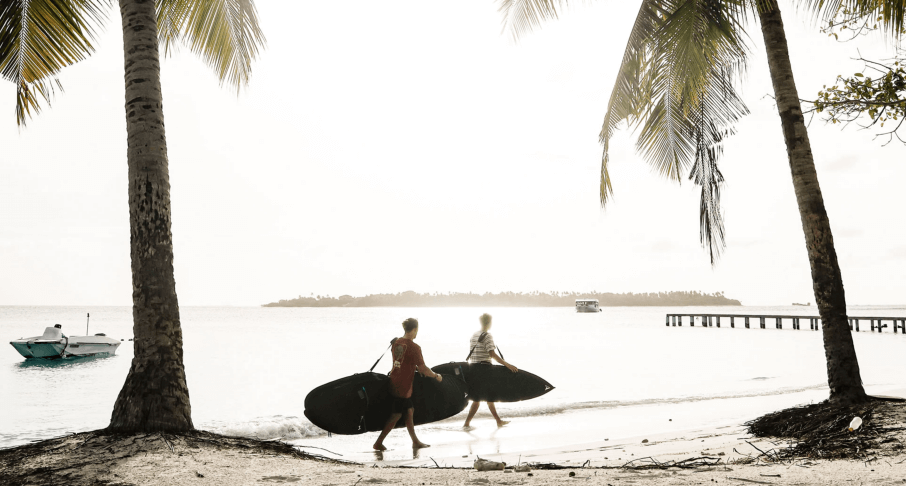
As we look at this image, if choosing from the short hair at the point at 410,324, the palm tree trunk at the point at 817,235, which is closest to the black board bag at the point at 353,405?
the short hair at the point at 410,324

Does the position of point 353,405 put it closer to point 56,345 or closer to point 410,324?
point 410,324

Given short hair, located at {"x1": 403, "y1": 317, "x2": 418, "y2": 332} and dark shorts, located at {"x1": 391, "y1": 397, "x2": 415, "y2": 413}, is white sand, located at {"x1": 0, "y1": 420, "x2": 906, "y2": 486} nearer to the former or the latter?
dark shorts, located at {"x1": 391, "y1": 397, "x2": 415, "y2": 413}

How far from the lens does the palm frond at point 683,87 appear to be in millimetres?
6570

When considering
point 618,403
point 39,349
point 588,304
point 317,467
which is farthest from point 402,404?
point 588,304

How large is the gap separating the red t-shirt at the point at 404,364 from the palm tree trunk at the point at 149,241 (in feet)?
7.23

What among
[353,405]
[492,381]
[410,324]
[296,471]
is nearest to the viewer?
[296,471]

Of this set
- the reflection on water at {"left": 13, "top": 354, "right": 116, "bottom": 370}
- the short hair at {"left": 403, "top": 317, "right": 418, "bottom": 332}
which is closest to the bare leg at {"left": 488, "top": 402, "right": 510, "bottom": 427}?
the short hair at {"left": 403, "top": 317, "right": 418, "bottom": 332}

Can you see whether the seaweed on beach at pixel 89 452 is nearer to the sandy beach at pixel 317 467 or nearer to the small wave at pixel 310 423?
the sandy beach at pixel 317 467

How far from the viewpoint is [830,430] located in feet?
17.7

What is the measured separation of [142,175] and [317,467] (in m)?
3.34

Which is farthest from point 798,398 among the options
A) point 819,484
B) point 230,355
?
point 230,355

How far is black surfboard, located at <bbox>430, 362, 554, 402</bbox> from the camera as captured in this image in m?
8.41

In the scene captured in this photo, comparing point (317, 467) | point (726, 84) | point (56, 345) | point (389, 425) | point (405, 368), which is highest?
point (726, 84)

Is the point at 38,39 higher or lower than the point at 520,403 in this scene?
higher
